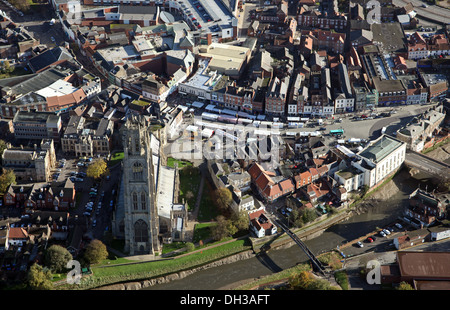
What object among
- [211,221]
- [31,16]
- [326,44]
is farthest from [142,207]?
[31,16]

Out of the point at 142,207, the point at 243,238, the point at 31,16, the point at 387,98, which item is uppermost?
the point at 31,16

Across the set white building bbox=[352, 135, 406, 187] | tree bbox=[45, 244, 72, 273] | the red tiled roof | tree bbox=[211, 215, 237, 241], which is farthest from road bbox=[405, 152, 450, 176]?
the red tiled roof

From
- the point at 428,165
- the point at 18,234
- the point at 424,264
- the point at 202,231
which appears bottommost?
the point at 202,231

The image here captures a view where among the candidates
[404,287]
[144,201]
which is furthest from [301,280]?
[144,201]

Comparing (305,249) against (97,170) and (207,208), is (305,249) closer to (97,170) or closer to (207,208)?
(207,208)

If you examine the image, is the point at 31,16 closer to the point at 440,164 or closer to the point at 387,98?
the point at 387,98
